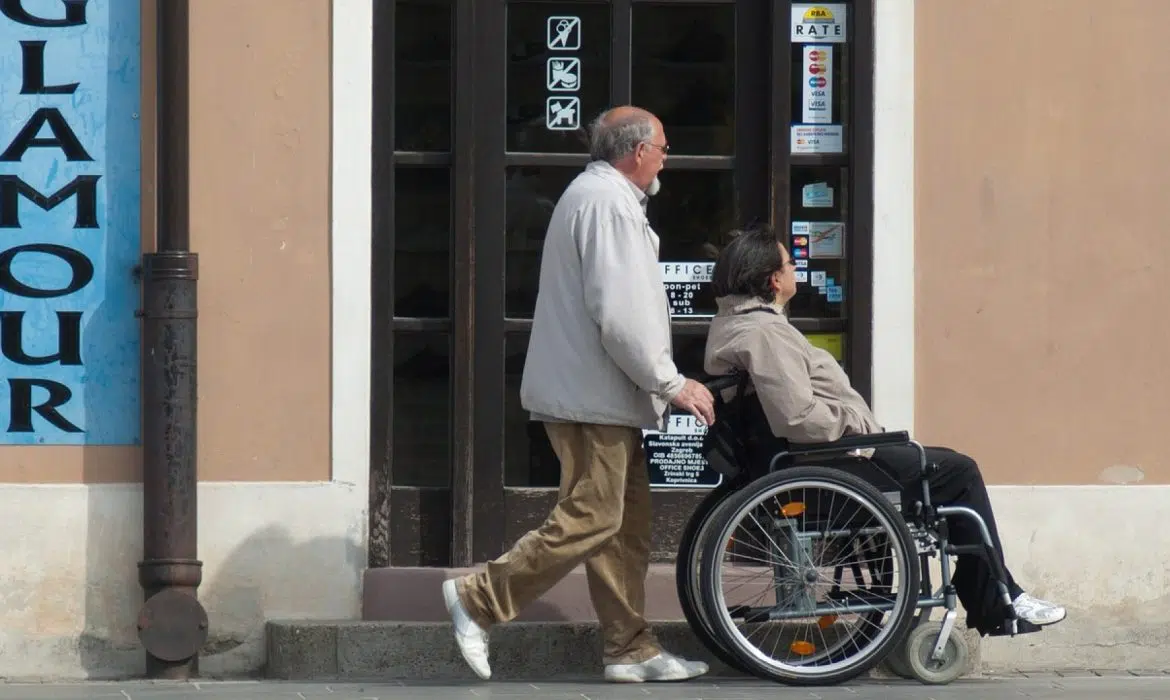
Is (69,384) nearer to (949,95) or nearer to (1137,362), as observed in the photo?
(949,95)

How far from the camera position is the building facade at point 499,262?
274 inches

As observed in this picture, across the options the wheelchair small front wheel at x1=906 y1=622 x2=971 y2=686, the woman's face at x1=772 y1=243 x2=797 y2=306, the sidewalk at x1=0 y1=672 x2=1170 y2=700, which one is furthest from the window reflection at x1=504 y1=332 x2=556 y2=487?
the wheelchair small front wheel at x1=906 y1=622 x2=971 y2=686

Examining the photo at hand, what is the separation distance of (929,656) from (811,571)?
545mm

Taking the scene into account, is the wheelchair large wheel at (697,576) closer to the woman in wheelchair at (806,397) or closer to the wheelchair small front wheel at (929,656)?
the woman in wheelchair at (806,397)

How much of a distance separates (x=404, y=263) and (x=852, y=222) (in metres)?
1.69

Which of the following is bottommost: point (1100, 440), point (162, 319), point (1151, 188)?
point (1100, 440)

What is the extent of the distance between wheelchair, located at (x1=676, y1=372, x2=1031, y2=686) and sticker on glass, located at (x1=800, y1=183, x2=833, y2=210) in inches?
47.8

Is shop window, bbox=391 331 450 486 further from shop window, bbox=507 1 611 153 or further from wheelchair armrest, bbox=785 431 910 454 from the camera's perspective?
wheelchair armrest, bbox=785 431 910 454

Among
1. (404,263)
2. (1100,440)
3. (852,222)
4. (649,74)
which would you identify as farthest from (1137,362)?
(404,263)

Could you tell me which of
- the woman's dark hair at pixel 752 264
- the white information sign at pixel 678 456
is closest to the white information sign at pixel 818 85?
the woman's dark hair at pixel 752 264

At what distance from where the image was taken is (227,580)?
22.8 feet

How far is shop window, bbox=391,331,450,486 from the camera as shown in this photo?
714 cm

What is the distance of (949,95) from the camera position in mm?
7086

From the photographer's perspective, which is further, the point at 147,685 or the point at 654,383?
the point at 147,685
